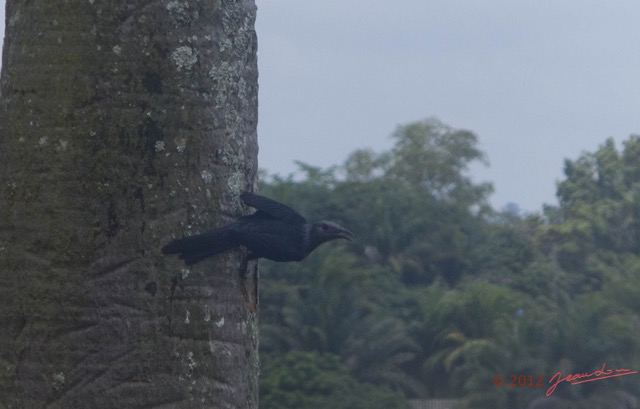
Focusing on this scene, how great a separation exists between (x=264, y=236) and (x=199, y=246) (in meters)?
0.21

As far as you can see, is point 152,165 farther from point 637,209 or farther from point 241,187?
point 637,209

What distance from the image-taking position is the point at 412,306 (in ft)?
150

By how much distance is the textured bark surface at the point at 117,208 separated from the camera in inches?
117

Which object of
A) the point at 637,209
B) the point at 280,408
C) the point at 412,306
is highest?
the point at 637,209

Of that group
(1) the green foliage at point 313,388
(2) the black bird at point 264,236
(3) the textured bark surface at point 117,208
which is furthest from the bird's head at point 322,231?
(1) the green foliage at point 313,388

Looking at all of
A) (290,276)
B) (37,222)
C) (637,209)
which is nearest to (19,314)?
(37,222)

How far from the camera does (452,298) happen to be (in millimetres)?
44250

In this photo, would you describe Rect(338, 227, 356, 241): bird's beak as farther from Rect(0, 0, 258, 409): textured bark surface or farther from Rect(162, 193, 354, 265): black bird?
Rect(0, 0, 258, 409): textured bark surface

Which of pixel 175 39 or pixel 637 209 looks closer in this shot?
pixel 175 39

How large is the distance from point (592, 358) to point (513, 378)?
2890 millimetres

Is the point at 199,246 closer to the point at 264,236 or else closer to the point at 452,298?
the point at 264,236
